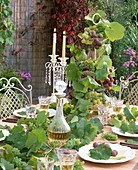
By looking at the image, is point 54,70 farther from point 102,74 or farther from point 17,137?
point 17,137

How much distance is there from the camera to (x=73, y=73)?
2.43 metres

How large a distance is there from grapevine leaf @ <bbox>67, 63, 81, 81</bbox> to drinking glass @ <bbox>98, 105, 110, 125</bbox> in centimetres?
24

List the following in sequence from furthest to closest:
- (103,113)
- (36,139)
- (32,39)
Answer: (32,39), (103,113), (36,139)

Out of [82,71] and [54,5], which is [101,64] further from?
[54,5]

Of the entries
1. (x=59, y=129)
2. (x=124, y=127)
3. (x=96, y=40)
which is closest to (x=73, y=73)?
(x=96, y=40)

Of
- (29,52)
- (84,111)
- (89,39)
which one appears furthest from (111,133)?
(29,52)

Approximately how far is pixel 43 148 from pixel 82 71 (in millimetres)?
742

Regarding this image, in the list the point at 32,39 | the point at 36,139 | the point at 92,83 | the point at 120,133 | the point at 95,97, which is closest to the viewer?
the point at 36,139

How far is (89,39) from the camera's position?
2.48 meters

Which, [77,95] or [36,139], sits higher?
[77,95]

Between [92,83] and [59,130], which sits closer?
[59,130]

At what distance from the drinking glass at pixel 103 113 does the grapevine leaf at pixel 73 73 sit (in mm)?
243

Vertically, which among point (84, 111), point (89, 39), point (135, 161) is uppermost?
point (89, 39)

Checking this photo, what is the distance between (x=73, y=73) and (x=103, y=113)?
12.4 inches
